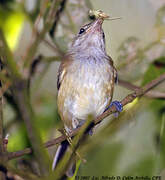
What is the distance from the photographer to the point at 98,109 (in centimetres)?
331

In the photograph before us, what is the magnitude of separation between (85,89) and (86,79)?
9 cm

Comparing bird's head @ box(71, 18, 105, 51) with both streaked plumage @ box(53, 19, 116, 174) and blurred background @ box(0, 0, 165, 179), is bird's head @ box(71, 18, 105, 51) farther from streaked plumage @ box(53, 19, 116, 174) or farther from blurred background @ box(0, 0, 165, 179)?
blurred background @ box(0, 0, 165, 179)

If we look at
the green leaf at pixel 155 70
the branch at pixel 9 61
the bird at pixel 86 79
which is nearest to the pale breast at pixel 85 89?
the bird at pixel 86 79

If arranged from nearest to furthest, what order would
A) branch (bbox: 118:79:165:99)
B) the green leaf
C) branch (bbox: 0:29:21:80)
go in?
1. branch (bbox: 0:29:21:80)
2. branch (bbox: 118:79:165:99)
3. the green leaf

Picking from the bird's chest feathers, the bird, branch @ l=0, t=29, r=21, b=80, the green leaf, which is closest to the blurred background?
the green leaf

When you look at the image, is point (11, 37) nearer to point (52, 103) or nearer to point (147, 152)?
point (52, 103)

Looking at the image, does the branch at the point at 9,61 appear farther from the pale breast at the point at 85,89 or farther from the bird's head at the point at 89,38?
the bird's head at the point at 89,38

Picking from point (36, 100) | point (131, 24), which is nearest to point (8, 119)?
point (36, 100)

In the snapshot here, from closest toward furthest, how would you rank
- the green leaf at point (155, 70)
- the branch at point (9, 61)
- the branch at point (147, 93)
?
the branch at point (9, 61) < the branch at point (147, 93) < the green leaf at point (155, 70)

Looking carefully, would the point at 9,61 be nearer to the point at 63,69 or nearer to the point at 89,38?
the point at 63,69

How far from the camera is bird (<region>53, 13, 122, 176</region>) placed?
3178 millimetres

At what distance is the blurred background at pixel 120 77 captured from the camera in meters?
3.16

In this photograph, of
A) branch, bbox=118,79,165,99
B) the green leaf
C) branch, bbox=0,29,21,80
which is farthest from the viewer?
the green leaf

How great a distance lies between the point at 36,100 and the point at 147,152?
1129 millimetres
